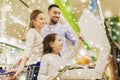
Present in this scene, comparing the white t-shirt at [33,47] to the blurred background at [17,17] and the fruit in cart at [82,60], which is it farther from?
the fruit in cart at [82,60]

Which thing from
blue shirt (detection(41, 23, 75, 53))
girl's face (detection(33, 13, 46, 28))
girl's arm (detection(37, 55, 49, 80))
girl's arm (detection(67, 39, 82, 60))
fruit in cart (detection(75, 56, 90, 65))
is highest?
girl's face (detection(33, 13, 46, 28))

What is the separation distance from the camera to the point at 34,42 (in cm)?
175

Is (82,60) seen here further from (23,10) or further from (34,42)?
(23,10)

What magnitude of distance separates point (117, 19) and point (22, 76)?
73 cm

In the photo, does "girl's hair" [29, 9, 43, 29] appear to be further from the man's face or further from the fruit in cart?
the fruit in cart

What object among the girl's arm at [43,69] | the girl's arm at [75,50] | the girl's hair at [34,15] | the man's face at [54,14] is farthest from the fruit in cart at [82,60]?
the girl's hair at [34,15]

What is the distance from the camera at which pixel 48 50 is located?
1.67 metres

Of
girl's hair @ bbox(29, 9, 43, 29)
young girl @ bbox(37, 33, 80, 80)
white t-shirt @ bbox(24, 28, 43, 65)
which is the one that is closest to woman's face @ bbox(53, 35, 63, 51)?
young girl @ bbox(37, 33, 80, 80)

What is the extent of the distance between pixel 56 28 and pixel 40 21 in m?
0.14

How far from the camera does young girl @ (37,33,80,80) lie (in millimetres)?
1594

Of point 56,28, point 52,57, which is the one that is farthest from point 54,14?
point 52,57

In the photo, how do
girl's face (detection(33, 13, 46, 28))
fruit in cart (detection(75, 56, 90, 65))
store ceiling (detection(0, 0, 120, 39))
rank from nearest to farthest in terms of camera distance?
1. fruit in cart (detection(75, 56, 90, 65))
2. store ceiling (detection(0, 0, 120, 39))
3. girl's face (detection(33, 13, 46, 28))

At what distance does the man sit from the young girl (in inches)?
1.3

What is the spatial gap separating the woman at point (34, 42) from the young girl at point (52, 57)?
60 mm
